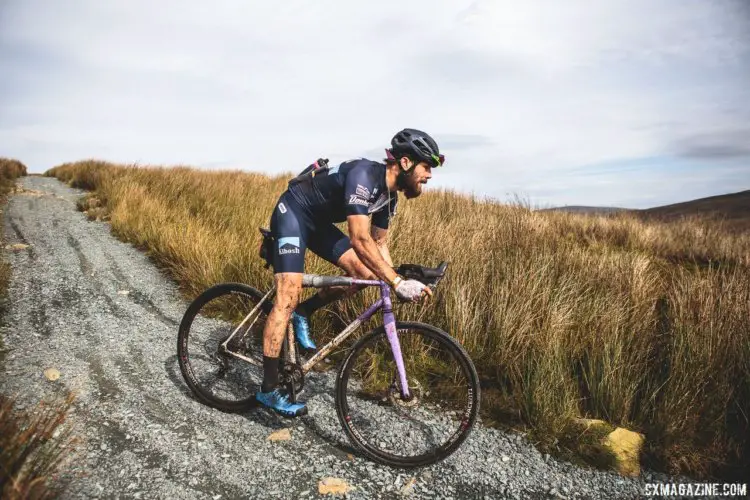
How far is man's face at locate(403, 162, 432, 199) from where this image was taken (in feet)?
10.0

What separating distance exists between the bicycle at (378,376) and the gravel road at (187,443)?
18cm

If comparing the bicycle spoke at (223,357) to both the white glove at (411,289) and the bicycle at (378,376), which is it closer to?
the bicycle at (378,376)

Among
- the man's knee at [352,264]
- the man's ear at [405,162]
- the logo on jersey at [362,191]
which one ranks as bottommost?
the man's knee at [352,264]

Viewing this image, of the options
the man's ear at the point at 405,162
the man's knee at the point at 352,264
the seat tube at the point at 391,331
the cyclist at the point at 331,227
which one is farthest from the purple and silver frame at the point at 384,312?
the man's ear at the point at 405,162

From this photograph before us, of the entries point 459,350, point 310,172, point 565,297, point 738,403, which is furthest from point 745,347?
point 310,172

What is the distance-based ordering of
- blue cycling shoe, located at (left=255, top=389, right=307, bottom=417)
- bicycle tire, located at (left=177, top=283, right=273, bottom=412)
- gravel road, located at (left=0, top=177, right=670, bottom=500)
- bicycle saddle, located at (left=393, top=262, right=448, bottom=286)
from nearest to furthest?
gravel road, located at (left=0, top=177, right=670, bottom=500) → bicycle saddle, located at (left=393, top=262, right=448, bottom=286) → blue cycling shoe, located at (left=255, top=389, right=307, bottom=417) → bicycle tire, located at (left=177, top=283, right=273, bottom=412)

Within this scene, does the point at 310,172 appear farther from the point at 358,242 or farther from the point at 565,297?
the point at 565,297

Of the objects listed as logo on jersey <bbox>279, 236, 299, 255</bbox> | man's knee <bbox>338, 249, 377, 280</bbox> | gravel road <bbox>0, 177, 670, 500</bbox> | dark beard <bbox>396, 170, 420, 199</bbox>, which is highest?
dark beard <bbox>396, 170, 420, 199</bbox>

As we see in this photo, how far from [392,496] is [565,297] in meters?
2.97

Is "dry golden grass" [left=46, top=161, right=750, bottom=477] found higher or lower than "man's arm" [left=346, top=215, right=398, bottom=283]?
lower

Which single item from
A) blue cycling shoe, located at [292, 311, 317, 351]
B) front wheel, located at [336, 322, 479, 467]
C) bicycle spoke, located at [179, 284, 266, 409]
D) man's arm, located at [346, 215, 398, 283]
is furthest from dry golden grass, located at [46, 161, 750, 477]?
man's arm, located at [346, 215, 398, 283]

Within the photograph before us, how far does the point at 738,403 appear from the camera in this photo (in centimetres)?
322

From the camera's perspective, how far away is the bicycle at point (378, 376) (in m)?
2.92

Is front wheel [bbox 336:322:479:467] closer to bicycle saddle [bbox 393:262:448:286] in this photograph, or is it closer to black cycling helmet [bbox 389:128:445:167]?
bicycle saddle [bbox 393:262:448:286]
